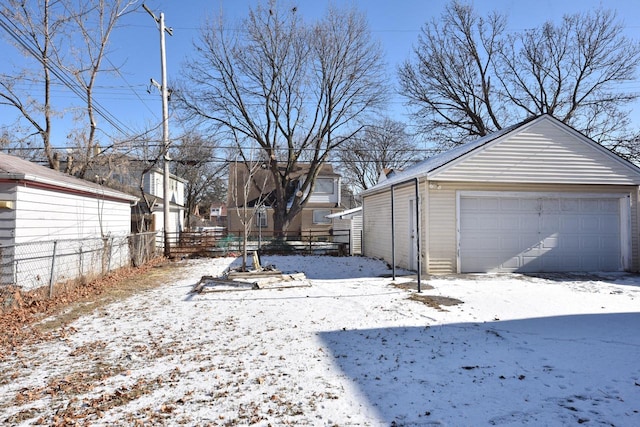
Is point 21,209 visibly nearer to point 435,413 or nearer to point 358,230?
point 435,413

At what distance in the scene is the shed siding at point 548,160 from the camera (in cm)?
1102

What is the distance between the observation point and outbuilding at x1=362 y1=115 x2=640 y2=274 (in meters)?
10.9

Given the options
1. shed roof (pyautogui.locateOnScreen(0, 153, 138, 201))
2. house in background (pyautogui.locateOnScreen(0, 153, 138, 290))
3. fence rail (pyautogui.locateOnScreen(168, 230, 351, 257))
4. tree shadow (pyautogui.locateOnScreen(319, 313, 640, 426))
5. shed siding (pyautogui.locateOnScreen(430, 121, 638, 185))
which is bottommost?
tree shadow (pyautogui.locateOnScreen(319, 313, 640, 426))

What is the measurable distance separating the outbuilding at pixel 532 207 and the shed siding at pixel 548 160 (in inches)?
1.1

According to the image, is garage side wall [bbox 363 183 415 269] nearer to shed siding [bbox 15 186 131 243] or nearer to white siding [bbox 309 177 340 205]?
shed siding [bbox 15 186 131 243]

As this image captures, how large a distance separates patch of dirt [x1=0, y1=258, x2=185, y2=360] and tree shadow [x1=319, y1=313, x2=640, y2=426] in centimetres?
413

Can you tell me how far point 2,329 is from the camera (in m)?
5.63

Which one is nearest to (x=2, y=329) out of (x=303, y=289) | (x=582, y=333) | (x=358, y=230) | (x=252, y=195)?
(x=303, y=289)

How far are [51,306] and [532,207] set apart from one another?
38.7 ft

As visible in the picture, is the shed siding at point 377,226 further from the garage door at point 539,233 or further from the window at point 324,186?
the window at point 324,186

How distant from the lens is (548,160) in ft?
36.6

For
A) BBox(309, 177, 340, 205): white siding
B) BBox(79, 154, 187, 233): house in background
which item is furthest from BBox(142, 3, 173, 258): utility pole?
BBox(309, 177, 340, 205): white siding

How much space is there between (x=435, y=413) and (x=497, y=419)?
48 cm

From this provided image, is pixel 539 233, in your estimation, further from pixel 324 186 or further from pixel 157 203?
pixel 324 186
